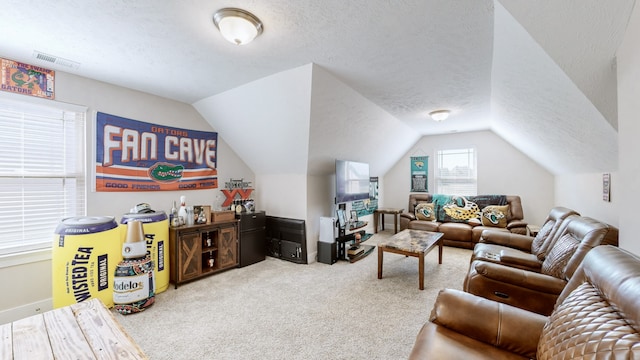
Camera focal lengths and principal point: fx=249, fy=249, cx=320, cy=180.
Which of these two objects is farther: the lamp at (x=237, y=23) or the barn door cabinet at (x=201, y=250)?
the barn door cabinet at (x=201, y=250)

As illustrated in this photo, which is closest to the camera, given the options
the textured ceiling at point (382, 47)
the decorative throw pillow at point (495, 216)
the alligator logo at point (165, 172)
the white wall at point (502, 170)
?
the textured ceiling at point (382, 47)

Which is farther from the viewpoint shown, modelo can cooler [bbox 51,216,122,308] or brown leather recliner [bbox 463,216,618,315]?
modelo can cooler [bbox 51,216,122,308]

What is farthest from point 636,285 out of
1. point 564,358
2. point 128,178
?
point 128,178

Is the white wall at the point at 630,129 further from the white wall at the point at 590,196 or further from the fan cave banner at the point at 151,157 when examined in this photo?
the fan cave banner at the point at 151,157

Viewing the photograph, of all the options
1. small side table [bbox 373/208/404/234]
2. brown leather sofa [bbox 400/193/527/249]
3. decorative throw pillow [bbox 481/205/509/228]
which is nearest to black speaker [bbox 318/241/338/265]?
brown leather sofa [bbox 400/193/527/249]

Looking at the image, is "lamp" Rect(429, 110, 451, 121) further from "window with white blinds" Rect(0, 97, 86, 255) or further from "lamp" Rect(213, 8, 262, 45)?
"window with white blinds" Rect(0, 97, 86, 255)

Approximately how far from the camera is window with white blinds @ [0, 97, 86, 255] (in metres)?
2.43

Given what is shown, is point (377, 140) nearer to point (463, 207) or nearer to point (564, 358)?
point (463, 207)

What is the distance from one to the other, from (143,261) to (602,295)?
135 inches

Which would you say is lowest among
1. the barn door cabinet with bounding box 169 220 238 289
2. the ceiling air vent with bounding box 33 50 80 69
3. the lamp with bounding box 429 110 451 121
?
the barn door cabinet with bounding box 169 220 238 289

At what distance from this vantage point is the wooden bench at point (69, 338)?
908mm

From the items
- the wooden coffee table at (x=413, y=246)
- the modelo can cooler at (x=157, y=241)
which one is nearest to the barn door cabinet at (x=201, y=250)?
the modelo can cooler at (x=157, y=241)

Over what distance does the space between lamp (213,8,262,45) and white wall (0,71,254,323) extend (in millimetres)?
2163

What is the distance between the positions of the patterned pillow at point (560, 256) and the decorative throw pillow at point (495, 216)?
8.94 feet
